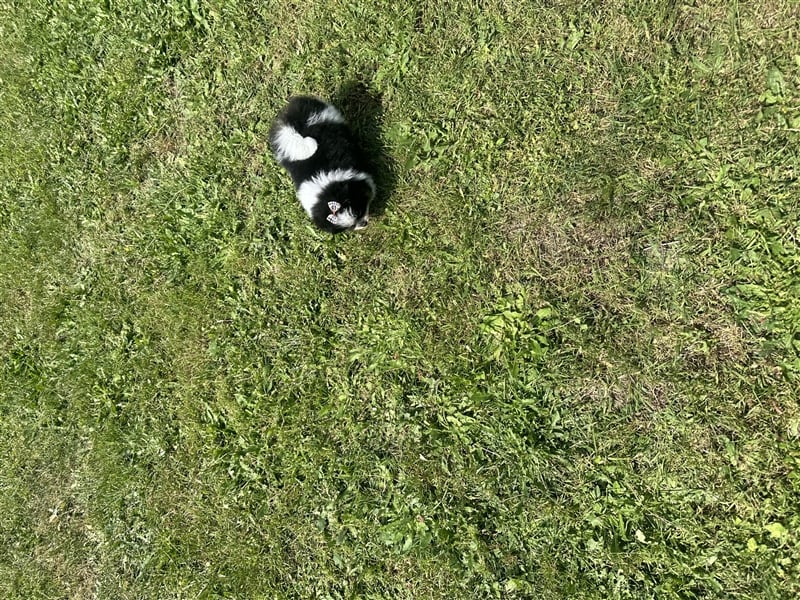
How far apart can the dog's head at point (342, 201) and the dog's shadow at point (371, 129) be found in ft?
0.54

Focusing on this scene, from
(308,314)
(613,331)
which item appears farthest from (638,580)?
(308,314)

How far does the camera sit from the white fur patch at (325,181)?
350 cm

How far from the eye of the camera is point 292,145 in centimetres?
361

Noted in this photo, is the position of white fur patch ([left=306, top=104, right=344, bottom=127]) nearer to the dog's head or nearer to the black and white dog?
the black and white dog

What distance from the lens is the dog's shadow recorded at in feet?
12.3

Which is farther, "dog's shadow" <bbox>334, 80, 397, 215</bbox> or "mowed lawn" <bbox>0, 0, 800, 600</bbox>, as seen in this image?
"dog's shadow" <bbox>334, 80, 397, 215</bbox>

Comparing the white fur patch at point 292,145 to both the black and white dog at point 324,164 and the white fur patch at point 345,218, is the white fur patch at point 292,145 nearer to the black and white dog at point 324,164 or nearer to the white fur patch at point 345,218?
the black and white dog at point 324,164

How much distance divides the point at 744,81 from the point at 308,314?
3.16 metres

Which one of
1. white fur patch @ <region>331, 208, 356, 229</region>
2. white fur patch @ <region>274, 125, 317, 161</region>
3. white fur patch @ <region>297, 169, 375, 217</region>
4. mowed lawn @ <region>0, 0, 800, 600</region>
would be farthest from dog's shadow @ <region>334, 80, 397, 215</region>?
white fur patch @ <region>274, 125, 317, 161</region>

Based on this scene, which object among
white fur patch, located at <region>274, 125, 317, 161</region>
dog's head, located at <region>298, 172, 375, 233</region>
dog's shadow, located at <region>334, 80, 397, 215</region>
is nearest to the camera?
dog's head, located at <region>298, 172, 375, 233</region>

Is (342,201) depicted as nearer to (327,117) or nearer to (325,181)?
(325,181)

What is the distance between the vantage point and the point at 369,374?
12.1 feet

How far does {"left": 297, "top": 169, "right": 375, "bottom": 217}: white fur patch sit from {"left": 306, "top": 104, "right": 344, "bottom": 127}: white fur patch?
39 cm

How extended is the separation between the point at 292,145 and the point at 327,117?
12.5 inches
